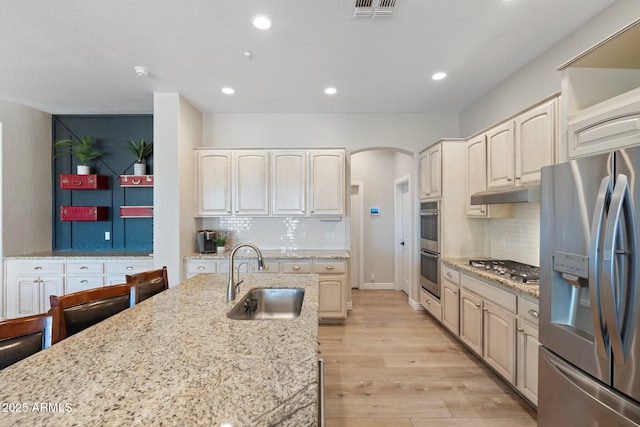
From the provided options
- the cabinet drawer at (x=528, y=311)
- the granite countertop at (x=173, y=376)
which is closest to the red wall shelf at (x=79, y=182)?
the granite countertop at (x=173, y=376)

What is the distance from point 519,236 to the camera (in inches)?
112

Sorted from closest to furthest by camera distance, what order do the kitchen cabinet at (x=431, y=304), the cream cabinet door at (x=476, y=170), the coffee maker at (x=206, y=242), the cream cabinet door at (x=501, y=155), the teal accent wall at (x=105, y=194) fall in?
the cream cabinet door at (x=501, y=155)
the cream cabinet door at (x=476, y=170)
the kitchen cabinet at (x=431, y=304)
the coffee maker at (x=206, y=242)
the teal accent wall at (x=105, y=194)

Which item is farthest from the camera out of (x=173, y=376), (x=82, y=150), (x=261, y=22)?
(x=82, y=150)

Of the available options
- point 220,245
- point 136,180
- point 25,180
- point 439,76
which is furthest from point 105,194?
point 439,76

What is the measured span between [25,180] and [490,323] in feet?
19.3

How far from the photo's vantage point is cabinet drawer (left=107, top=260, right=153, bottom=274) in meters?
3.47

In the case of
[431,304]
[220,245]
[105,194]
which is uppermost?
[105,194]

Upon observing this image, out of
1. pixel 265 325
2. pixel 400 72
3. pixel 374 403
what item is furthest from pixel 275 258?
pixel 400 72

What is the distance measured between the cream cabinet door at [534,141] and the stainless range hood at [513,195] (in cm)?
12

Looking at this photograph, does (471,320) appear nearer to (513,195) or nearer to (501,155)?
(513,195)

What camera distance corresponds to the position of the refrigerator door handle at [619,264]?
3.80ft

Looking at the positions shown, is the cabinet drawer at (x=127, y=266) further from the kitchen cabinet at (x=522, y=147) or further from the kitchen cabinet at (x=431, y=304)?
the kitchen cabinet at (x=522, y=147)

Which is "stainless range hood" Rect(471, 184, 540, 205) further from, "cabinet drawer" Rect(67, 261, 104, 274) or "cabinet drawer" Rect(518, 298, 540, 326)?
"cabinet drawer" Rect(67, 261, 104, 274)

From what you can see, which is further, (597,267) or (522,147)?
(522,147)
